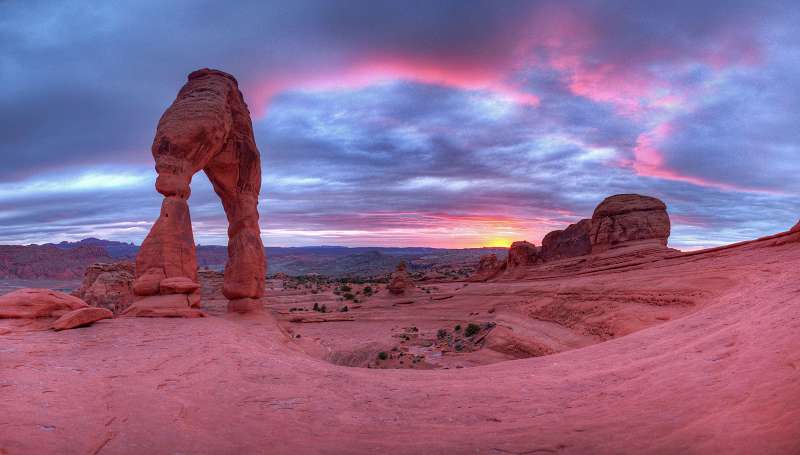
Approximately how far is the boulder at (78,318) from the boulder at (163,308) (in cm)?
198

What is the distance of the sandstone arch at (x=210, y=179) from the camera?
1426cm

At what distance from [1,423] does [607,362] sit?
7.97 metres

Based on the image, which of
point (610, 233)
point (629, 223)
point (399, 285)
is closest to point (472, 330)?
point (399, 285)

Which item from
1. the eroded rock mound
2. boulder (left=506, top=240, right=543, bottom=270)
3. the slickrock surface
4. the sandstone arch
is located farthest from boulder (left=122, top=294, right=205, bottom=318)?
boulder (left=506, top=240, right=543, bottom=270)

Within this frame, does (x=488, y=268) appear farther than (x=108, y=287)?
Yes

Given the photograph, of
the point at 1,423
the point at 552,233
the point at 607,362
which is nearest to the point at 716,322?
the point at 607,362

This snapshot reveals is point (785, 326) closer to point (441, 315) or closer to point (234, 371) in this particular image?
point (234, 371)

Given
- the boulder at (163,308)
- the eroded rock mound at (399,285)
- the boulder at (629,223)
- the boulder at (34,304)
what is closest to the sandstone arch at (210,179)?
the boulder at (163,308)

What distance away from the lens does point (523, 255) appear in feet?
112

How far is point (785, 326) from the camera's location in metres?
5.59

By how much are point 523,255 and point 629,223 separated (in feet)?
29.7

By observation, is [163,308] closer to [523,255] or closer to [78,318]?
[78,318]

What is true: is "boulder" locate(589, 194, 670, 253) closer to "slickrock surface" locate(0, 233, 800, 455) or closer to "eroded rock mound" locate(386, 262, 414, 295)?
"eroded rock mound" locate(386, 262, 414, 295)

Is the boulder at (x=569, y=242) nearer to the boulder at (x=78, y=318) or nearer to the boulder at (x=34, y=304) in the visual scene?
the boulder at (x=78, y=318)
